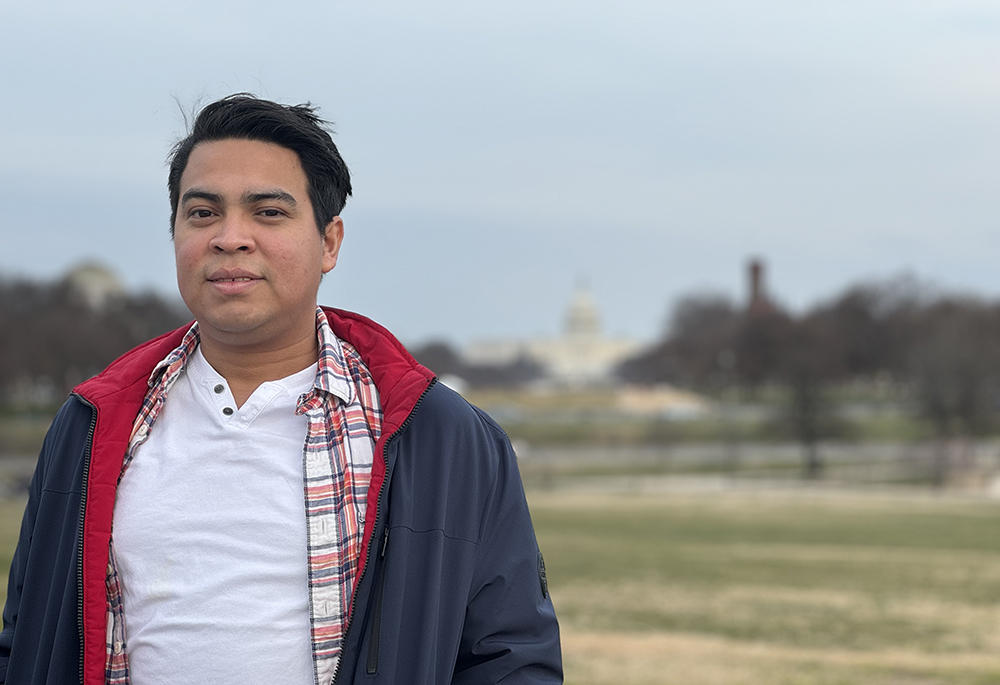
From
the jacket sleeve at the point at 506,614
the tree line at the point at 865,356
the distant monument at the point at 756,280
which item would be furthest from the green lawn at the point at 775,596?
the distant monument at the point at 756,280

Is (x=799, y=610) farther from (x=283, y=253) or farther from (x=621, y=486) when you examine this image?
(x=621, y=486)

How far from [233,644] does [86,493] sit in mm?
494

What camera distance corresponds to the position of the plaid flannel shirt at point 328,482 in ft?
8.71

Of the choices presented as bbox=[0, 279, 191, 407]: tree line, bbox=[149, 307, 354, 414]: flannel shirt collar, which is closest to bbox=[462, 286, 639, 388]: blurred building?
bbox=[0, 279, 191, 407]: tree line

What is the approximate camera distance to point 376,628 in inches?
103

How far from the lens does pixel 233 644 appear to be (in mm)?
2637

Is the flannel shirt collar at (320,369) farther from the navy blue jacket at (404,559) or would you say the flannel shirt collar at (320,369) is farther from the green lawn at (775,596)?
the green lawn at (775,596)

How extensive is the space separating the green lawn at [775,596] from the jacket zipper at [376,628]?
777 cm

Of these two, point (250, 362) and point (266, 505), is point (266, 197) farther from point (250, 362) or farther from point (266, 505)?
point (266, 505)

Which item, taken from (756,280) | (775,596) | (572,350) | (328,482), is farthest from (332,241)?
(572,350)

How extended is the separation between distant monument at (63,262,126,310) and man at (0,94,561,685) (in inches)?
3333

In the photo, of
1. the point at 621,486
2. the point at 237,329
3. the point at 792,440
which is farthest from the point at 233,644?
the point at 792,440

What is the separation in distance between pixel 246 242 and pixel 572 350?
6482 inches

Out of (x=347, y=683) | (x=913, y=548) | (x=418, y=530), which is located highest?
(x=418, y=530)
